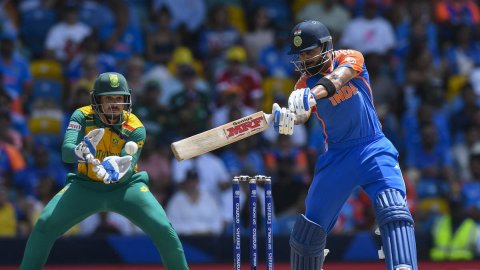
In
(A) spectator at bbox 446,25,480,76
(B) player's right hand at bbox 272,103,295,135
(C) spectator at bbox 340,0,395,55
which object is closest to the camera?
(B) player's right hand at bbox 272,103,295,135

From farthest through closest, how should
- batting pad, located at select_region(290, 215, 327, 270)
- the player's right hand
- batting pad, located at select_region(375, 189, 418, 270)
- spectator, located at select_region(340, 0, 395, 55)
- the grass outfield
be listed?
spectator, located at select_region(340, 0, 395, 55) → the grass outfield → batting pad, located at select_region(290, 215, 327, 270) → batting pad, located at select_region(375, 189, 418, 270) → the player's right hand

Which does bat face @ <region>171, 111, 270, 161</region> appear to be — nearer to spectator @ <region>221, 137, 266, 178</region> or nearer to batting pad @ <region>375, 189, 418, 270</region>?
batting pad @ <region>375, 189, 418, 270</region>

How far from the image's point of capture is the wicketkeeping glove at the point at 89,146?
21.5 ft

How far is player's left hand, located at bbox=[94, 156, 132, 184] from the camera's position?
6.48 meters

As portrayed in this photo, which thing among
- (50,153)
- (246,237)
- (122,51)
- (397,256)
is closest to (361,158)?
(397,256)

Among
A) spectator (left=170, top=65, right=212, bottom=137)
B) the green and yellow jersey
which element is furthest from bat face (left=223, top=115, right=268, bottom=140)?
spectator (left=170, top=65, right=212, bottom=137)

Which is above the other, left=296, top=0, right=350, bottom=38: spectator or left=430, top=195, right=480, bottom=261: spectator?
left=296, top=0, right=350, bottom=38: spectator

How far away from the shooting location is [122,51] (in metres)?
12.3

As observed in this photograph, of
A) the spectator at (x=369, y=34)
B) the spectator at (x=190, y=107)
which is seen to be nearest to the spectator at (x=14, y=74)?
the spectator at (x=190, y=107)

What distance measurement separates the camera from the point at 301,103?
20.0ft

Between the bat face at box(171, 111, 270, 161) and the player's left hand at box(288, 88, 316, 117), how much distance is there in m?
0.30

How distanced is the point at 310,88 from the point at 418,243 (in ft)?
13.6

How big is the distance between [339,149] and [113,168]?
1.40 metres

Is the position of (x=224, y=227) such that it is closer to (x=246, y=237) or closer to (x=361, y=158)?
(x=246, y=237)
